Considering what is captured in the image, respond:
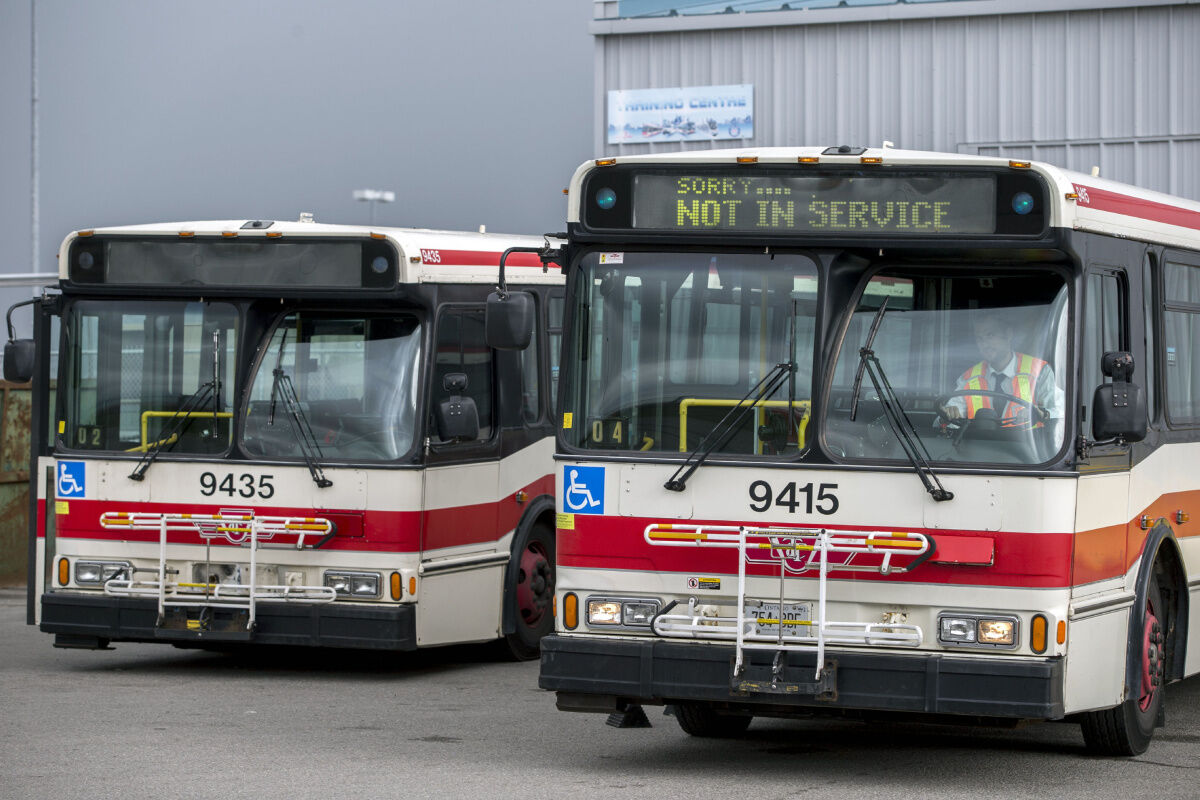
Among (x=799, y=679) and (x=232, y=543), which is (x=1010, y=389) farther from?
(x=232, y=543)

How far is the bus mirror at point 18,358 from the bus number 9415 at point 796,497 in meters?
6.15

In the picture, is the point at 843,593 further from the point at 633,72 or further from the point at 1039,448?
the point at 633,72

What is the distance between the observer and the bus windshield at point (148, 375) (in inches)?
516

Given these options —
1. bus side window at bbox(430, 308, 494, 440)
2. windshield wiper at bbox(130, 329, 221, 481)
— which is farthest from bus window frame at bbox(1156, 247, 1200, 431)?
windshield wiper at bbox(130, 329, 221, 481)

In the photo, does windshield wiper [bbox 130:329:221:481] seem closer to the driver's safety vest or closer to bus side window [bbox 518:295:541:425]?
bus side window [bbox 518:295:541:425]

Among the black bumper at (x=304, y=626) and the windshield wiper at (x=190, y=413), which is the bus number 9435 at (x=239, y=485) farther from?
the black bumper at (x=304, y=626)

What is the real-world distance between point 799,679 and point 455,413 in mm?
4476

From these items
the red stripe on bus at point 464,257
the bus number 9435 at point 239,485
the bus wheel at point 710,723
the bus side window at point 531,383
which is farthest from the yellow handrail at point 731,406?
the bus side window at point 531,383

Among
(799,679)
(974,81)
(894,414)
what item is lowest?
(799,679)

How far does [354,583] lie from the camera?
12781 millimetres

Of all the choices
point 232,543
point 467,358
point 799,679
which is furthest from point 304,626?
point 799,679

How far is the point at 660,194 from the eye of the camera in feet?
31.0

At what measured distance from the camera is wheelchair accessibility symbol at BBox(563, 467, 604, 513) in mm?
9391

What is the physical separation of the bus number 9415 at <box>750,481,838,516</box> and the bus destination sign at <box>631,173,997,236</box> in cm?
115
